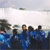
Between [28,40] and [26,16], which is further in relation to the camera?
[26,16]

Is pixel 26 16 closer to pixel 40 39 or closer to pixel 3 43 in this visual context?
pixel 3 43

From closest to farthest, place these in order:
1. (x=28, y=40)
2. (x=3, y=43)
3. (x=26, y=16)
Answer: (x=28, y=40), (x=3, y=43), (x=26, y=16)

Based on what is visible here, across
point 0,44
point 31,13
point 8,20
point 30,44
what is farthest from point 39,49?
point 31,13

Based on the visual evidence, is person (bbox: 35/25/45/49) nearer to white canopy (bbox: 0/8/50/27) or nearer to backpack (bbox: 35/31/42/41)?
backpack (bbox: 35/31/42/41)

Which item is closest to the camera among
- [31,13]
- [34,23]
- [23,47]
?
[23,47]

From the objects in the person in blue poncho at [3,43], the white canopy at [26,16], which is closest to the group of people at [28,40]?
the person in blue poncho at [3,43]

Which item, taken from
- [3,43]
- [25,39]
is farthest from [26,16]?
[25,39]

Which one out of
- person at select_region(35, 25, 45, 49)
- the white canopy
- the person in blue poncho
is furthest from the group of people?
the white canopy

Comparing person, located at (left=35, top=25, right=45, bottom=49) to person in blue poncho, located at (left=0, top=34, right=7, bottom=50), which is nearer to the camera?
person, located at (left=35, top=25, right=45, bottom=49)

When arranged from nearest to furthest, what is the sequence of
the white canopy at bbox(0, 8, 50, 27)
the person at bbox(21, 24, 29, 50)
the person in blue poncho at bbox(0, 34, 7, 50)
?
the person at bbox(21, 24, 29, 50)
the person in blue poncho at bbox(0, 34, 7, 50)
the white canopy at bbox(0, 8, 50, 27)

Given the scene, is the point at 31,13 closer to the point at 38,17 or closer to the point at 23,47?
the point at 38,17

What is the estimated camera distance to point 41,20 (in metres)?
61.2

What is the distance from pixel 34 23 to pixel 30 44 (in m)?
53.3

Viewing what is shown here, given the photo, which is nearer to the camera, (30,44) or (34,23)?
(30,44)
